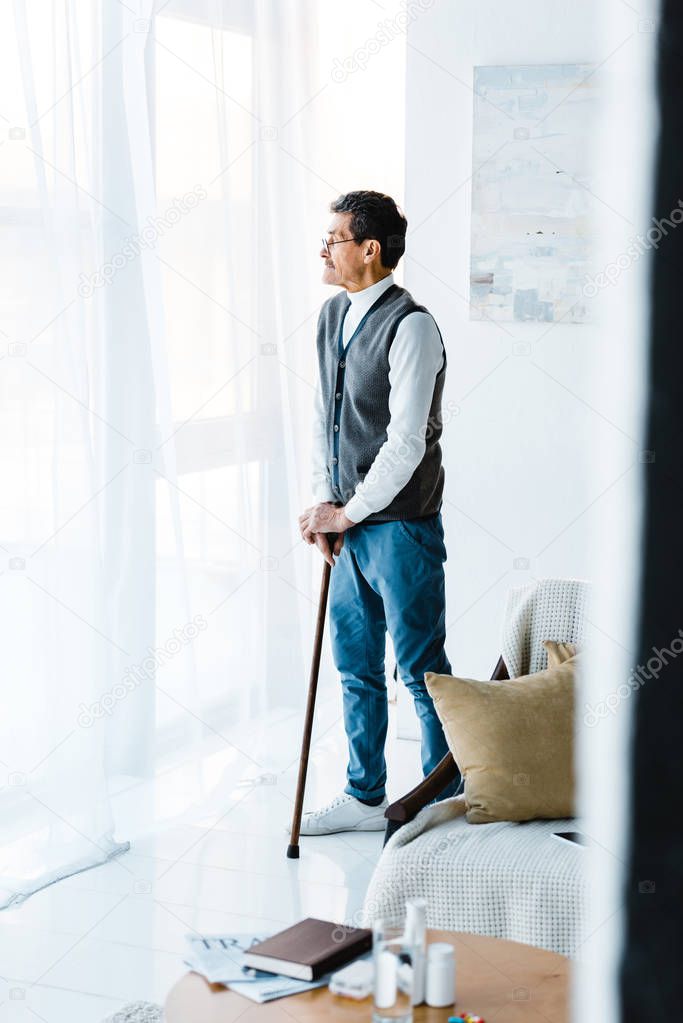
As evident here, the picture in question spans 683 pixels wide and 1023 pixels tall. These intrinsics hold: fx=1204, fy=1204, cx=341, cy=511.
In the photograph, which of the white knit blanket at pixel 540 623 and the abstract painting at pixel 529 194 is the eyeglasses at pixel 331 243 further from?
the white knit blanket at pixel 540 623

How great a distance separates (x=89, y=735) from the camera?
3.13 metres

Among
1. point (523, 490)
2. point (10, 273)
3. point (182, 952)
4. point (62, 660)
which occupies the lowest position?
point (182, 952)

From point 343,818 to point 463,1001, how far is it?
1648mm

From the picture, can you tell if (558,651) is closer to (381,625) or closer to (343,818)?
(381,625)

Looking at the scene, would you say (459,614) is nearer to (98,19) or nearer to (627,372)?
(98,19)

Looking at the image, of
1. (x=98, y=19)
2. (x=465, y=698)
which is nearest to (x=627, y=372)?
(x=465, y=698)

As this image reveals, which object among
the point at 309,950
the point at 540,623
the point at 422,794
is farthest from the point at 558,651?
the point at 309,950

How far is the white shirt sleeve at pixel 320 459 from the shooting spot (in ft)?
10.7

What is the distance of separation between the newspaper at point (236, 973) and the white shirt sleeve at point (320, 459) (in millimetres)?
1570

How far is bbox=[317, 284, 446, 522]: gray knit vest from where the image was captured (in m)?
3.08

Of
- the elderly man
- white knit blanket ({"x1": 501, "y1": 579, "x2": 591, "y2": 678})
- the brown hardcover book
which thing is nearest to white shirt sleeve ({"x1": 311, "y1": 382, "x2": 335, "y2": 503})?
the elderly man

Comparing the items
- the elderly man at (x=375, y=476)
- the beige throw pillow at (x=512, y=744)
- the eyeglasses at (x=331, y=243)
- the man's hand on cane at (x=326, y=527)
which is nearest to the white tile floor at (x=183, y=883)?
the elderly man at (x=375, y=476)

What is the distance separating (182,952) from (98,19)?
2.32 m

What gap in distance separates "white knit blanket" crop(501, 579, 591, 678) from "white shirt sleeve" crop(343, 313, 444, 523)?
48 cm
